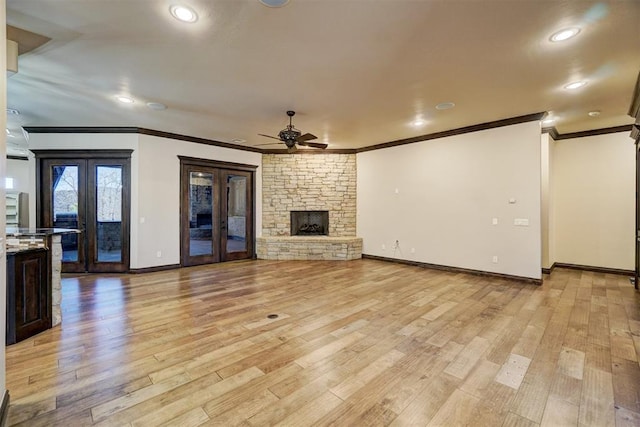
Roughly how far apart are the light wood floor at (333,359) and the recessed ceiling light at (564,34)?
9.79 ft

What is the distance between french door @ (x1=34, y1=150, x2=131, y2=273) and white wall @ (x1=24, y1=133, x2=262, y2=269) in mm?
145

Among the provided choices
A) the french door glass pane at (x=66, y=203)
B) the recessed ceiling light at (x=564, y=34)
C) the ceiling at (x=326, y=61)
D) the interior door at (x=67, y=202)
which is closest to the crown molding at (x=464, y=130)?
the ceiling at (x=326, y=61)

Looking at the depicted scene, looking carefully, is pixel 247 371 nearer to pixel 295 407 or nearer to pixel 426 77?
pixel 295 407

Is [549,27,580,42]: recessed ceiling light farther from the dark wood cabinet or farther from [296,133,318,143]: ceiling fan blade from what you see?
the dark wood cabinet

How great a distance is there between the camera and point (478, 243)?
587 cm

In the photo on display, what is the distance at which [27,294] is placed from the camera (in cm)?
310

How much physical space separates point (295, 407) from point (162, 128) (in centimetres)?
596

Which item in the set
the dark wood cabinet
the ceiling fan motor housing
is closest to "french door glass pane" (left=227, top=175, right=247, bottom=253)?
the ceiling fan motor housing

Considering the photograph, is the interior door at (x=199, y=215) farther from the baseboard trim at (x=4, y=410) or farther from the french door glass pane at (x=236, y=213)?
the baseboard trim at (x=4, y=410)

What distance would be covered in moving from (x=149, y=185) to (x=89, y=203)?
1.22 metres

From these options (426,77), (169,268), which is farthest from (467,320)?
(169,268)

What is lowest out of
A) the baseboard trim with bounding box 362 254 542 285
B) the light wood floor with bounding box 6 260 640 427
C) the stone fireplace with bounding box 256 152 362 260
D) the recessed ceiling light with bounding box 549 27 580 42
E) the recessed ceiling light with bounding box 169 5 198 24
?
the light wood floor with bounding box 6 260 640 427

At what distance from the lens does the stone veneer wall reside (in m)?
8.00

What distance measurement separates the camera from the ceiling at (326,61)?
246cm
